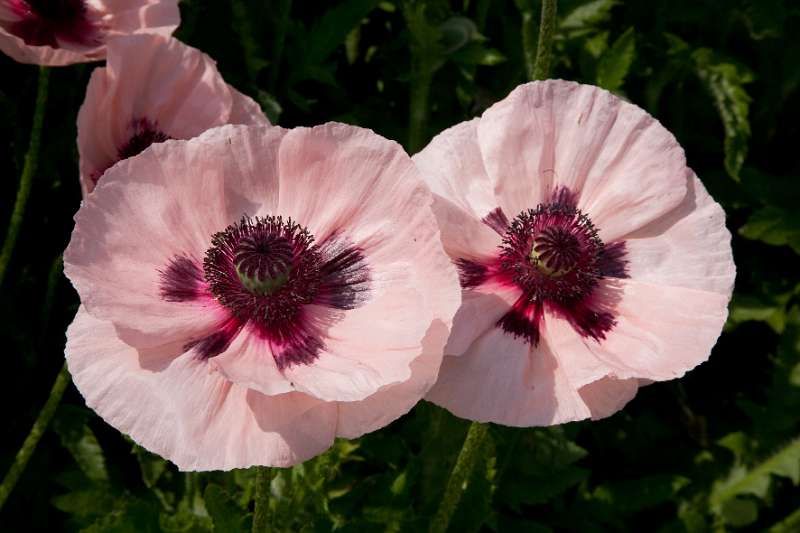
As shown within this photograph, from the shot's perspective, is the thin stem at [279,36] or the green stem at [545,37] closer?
the green stem at [545,37]

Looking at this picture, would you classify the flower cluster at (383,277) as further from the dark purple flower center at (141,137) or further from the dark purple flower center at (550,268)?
the dark purple flower center at (141,137)

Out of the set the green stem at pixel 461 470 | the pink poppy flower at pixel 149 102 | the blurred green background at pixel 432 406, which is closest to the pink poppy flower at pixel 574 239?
the green stem at pixel 461 470

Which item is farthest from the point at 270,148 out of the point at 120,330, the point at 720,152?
the point at 720,152

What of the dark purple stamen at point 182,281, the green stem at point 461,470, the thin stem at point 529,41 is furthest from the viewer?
the thin stem at point 529,41

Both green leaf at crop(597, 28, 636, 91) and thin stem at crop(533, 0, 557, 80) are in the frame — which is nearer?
thin stem at crop(533, 0, 557, 80)

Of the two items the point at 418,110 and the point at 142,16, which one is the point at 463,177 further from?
the point at 418,110

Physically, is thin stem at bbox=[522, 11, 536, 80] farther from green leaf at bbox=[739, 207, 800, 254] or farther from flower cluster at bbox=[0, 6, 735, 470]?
flower cluster at bbox=[0, 6, 735, 470]

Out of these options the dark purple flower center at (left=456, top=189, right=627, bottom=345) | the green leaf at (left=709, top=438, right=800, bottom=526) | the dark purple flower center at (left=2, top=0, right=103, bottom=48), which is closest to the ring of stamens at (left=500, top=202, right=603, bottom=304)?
the dark purple flower center at (left=456, top=189, right=627, bottom=345)
